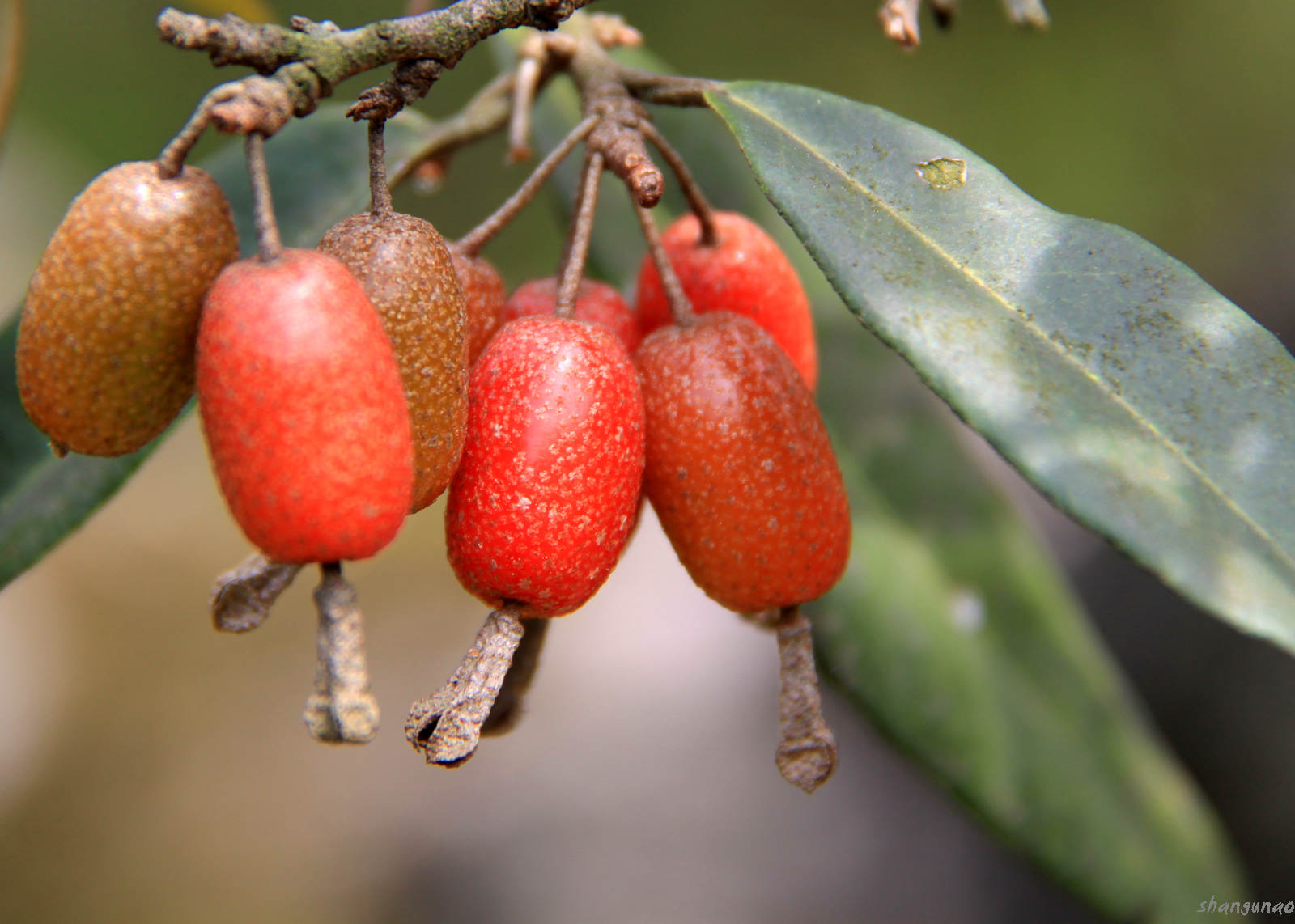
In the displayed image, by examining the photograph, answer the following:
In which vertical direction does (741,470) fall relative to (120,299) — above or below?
below

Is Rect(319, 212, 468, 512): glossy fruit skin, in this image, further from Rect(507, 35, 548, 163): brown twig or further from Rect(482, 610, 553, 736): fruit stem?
Rect(507, 35, 548, 163): brown twig

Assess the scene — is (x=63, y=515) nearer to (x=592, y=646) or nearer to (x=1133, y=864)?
(x=1133, y=864)

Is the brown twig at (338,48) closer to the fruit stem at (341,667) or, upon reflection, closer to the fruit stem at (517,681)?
the fruit stem at (341,667)

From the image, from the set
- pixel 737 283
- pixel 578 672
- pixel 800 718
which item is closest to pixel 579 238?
pixel 737 283

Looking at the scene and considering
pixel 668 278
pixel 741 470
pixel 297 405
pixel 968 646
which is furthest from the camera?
pixel 968 646

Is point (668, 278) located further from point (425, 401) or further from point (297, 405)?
point (297, 405)

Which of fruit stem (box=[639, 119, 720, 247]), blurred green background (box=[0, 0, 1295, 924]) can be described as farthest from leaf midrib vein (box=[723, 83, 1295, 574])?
blurred green background (box=[0, 0, 1295, 924])

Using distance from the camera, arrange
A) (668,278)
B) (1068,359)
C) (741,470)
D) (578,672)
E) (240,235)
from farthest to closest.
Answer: (578,672)
(240,235)
(668,278)
(741,470)
(1068,359)

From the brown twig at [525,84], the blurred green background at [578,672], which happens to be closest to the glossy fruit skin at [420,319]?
the brown twig at [525,84]
